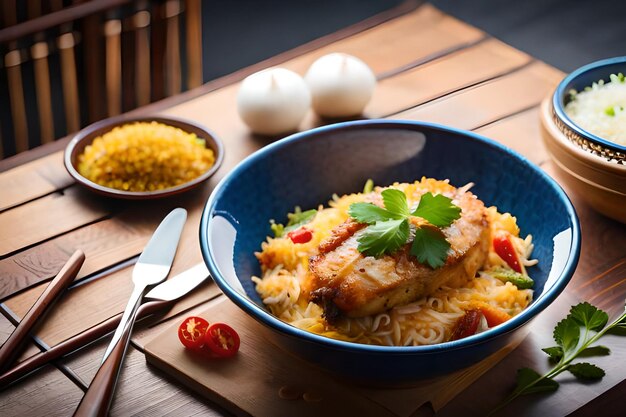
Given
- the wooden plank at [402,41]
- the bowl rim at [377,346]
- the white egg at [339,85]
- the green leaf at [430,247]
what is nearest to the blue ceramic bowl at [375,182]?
the bowl rim at [377,346]

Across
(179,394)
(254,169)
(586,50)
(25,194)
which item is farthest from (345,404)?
(586,50)

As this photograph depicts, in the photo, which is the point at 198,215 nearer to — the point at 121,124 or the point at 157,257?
the point at 157,257

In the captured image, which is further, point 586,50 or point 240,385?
point 586,50

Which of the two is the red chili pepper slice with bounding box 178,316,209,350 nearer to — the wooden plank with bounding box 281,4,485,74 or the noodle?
the noodle

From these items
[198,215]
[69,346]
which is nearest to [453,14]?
[198,215]

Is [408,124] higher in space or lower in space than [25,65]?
higher

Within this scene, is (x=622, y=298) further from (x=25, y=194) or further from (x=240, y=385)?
(x=25, y=194)

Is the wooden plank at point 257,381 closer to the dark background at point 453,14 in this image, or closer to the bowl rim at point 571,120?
the bowl rim at point 571,120
